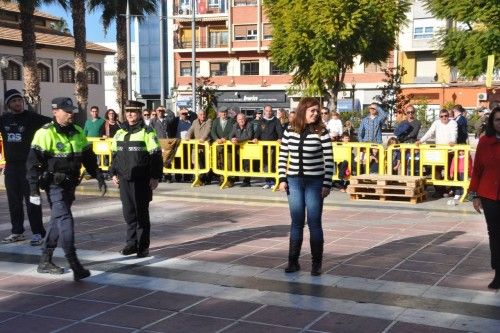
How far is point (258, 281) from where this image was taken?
6.53 m

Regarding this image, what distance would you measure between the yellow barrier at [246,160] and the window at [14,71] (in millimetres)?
32463

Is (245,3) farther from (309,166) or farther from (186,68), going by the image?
(309,166)

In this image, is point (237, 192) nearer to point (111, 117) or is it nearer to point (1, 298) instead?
point (111, 117)

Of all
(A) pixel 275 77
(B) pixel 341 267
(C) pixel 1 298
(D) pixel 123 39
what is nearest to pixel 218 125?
(B) pixel 341 267

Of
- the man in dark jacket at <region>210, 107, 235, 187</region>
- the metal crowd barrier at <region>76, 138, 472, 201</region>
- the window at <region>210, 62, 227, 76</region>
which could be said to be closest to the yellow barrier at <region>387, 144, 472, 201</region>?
the metal crowd barrier at <region>76, 138, 472, 201</region>

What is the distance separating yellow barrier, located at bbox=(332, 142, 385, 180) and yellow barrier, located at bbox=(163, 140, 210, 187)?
2.93 metres

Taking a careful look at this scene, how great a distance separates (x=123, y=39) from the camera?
111 feet

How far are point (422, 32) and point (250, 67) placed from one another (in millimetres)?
14869

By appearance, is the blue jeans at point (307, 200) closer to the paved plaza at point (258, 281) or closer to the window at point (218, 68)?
the paved plaza at point (258, 281)

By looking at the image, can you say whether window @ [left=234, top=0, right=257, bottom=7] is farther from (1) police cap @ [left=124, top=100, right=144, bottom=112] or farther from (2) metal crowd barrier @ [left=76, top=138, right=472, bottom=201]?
(1) police cap @ [left=124, top=100, right=144, bottom=112]

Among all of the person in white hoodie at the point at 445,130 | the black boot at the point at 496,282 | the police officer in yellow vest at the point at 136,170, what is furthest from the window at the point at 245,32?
the black boot at the point at 496,282

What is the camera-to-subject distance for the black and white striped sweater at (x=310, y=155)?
653 cm

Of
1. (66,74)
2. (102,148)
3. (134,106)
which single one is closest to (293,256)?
(134,106)

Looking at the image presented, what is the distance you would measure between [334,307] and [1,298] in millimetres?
3027
